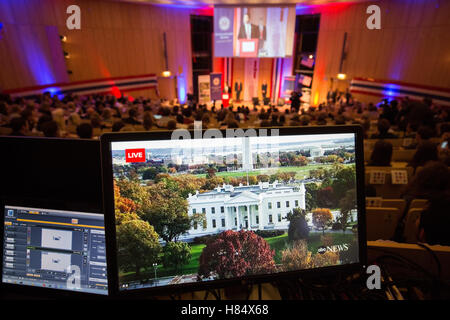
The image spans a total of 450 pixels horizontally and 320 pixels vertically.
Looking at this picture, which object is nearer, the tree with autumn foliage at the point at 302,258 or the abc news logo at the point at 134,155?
the abc news logo at the point at 134,155

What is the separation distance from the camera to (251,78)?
1772 cm

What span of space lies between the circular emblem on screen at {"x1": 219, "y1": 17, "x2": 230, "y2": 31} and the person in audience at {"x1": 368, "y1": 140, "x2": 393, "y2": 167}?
42.2ft

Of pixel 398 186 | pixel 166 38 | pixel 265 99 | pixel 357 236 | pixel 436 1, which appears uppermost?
pixel 166 38

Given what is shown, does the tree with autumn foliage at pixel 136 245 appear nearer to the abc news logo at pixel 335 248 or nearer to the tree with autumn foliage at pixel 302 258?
the tree with autumn foliage at pixel 302 258

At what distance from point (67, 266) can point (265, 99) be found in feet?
54.6

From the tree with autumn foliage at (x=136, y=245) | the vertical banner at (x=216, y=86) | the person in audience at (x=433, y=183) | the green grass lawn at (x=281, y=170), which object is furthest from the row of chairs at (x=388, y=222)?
the vertical banner at (x=216, y=86)

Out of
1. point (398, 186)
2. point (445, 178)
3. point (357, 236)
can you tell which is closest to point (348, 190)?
point (357, 236)

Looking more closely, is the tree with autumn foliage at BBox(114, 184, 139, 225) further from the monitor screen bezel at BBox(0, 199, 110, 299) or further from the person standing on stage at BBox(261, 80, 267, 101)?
the person standing on stage at BBox(261, 80, 267, 101)

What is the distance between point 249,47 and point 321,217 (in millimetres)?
15044

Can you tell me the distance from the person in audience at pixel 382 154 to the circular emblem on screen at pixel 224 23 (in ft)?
42.2

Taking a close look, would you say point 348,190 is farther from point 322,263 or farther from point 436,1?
point 436,1

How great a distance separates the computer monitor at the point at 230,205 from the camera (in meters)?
0.88

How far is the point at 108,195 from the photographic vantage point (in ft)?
2.83

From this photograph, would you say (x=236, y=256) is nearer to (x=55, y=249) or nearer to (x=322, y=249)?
(x=322, y=249)
